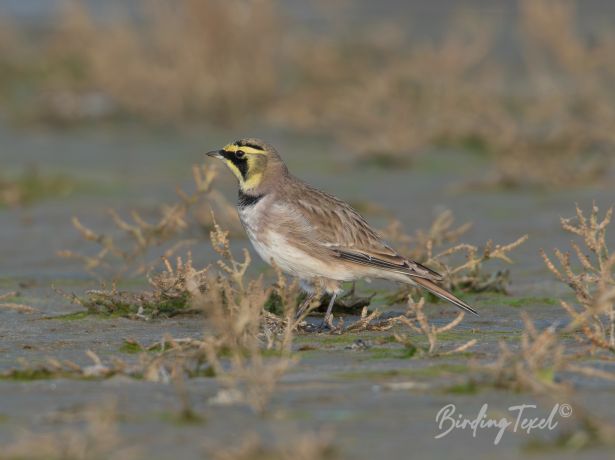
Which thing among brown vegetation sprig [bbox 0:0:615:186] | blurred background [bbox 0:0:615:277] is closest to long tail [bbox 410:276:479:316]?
blurred background [bbox 0:0:615:277]

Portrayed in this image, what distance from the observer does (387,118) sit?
13703 mm

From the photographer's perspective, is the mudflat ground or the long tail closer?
the mudflat ground

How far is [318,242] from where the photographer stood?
679 cm

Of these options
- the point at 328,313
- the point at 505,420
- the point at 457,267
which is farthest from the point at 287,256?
the point at 505,420

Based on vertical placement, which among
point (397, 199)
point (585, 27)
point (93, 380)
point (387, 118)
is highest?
point (585, 27)

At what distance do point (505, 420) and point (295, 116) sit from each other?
1047 centimetres

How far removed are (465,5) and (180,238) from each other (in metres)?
17.0

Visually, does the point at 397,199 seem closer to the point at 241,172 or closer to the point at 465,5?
the point at 241,172

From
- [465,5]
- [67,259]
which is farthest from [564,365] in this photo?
[465,5]

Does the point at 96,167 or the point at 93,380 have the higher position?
the point at 96,167

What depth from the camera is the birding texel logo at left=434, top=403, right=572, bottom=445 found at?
4.37 meters

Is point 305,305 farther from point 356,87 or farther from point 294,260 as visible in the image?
point 356,87

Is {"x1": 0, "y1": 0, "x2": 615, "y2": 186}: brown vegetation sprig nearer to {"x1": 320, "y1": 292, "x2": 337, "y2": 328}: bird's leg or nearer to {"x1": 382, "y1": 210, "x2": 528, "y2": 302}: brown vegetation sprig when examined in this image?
{"x1": 382, "y1": 210, "x2": 528, "y2": 302}: brown vegetation sprig

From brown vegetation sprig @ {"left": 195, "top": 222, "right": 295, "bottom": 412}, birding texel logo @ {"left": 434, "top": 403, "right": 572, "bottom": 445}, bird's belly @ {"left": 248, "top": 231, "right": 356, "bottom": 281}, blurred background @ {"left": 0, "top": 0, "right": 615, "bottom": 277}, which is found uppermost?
blurred background @ {"left": 0, "top": 0, "right": 615, "bottom": 277}
